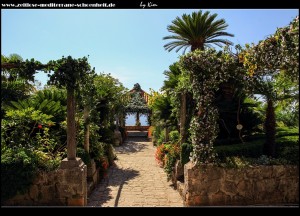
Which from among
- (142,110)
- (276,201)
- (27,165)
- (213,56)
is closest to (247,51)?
(213,56)

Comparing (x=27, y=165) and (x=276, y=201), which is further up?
(x=27, y=165)

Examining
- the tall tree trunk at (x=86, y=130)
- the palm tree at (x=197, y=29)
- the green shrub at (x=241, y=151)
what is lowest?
the green shrub at (x=241, y=151)

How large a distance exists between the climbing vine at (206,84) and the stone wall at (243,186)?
0.41m

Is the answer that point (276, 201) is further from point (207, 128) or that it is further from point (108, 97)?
point (108, 97)

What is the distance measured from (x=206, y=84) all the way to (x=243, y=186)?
2.36m

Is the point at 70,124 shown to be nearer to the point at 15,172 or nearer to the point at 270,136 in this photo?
the point at 15,172

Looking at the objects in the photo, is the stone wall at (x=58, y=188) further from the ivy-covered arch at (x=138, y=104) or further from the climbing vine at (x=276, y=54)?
the ivy-covered arch at (x=138, y=104)

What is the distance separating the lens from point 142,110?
972 inches

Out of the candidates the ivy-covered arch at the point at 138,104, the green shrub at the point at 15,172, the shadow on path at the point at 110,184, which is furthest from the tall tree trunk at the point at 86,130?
the ivy-covered arch at the point at 138,104

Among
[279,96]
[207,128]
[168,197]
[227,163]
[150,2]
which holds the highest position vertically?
[150,2]

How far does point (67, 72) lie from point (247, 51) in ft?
12.7

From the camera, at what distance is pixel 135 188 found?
24.9 feet

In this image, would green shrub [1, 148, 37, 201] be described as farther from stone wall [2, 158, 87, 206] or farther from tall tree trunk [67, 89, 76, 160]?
tall tree trunk [67, 89, 76, 160]

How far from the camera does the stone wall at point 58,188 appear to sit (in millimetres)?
5699
